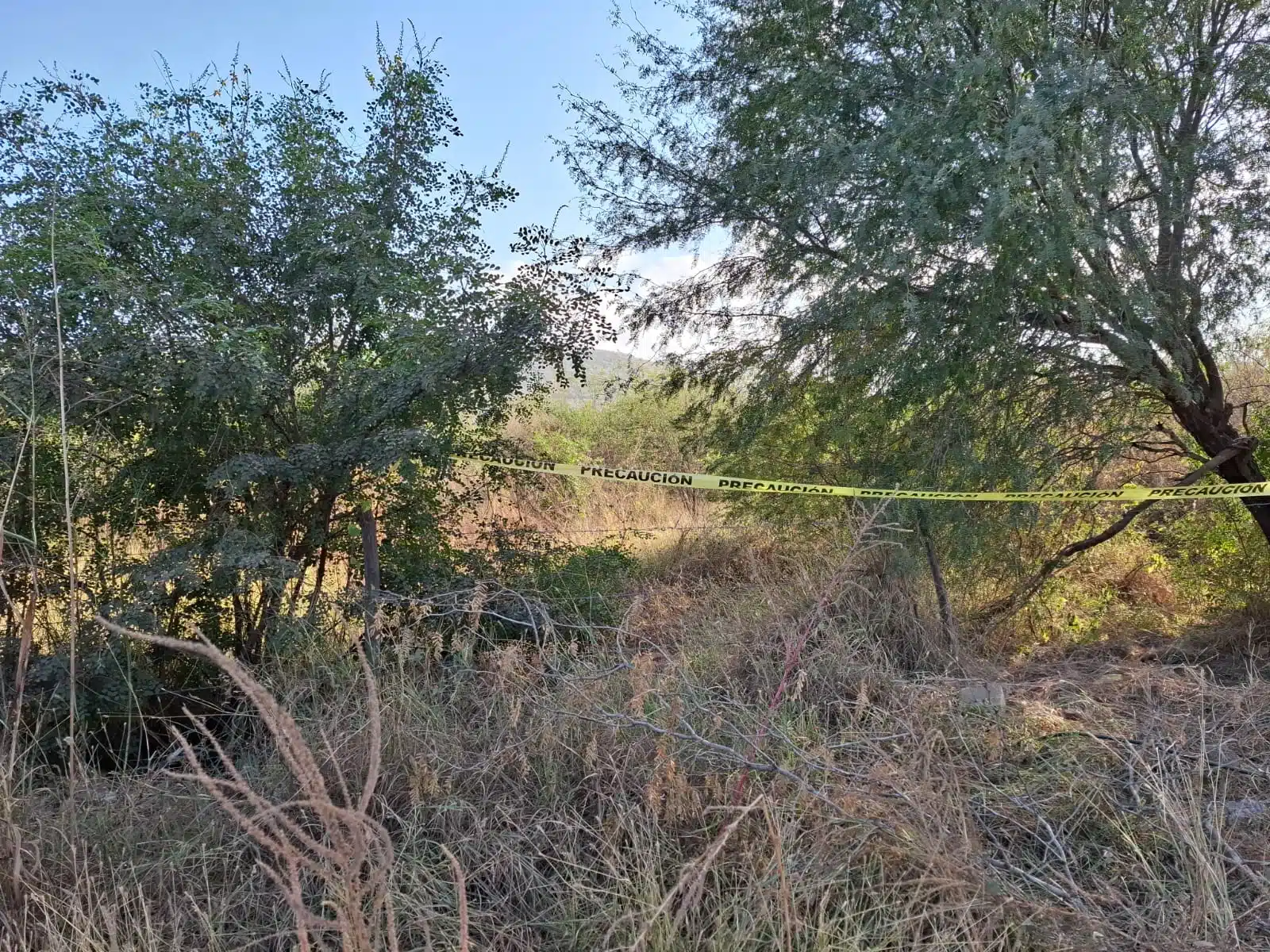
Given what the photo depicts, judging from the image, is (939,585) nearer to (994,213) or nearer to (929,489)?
(929,489)

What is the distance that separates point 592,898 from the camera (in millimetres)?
2621

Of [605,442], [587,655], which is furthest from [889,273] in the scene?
[605,442]

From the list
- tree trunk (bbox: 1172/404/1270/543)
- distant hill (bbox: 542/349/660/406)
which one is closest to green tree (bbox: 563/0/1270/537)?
tree trunk (bbox: 1172/404/1270/543)

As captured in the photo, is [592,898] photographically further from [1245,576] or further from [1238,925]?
[1245,576]

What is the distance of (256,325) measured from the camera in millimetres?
5379

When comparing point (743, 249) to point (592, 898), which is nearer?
point (592, 898)

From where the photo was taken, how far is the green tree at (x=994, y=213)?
4758 millimetres

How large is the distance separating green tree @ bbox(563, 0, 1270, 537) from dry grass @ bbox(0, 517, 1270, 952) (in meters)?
2.04

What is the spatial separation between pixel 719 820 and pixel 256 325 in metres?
4.13

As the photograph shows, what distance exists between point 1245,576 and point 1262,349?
5.40 feet

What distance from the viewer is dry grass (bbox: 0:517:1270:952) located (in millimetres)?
2496

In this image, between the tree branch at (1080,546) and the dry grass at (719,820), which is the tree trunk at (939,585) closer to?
the tree branch at (1080,546)

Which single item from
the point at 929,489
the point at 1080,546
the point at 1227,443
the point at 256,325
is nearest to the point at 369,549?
the point at 256,325

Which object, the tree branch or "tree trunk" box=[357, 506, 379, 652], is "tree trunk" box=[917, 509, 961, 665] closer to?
the tree branch
